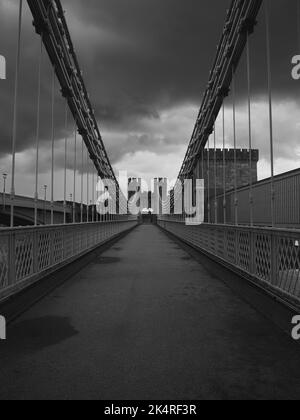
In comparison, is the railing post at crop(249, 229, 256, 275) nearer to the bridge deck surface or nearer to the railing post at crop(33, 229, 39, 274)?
the bridge deck surface

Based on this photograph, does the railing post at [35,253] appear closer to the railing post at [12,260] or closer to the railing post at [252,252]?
the railing post at [12,260]

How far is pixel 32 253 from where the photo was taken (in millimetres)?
7422

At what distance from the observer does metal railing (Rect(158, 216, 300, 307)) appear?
5348 mm

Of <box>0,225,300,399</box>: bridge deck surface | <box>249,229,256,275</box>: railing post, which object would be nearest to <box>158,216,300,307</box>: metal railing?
<box>249,229,256,275</box>: railing post

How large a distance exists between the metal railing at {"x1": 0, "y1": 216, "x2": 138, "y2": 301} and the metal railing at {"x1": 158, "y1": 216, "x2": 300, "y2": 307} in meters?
3.85

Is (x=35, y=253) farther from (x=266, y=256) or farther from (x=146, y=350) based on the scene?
(x=146, y=350)

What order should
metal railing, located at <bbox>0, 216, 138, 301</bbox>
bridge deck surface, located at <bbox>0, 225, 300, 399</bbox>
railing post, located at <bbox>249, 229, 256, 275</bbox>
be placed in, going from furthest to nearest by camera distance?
railing post, located at <bbox>249, 229, 256, 275</bbox>
metal railing, located at <bbox>0, 216, 138, 301</bbox>
bridge deck surface, located at <bbox>0, 225, 300, 399</bbox>

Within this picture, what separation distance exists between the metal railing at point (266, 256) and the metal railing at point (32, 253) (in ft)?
12.6

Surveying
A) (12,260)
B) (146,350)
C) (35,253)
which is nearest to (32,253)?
(35,253)

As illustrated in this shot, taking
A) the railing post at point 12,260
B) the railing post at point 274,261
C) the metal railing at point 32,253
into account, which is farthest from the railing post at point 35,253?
the railing post at point 274,261

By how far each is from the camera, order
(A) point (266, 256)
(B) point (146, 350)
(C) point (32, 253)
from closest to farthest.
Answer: (B) point (146, 350) → (A) point (266, 256) → (C) point (32, 253)

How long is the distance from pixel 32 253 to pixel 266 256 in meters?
4.03

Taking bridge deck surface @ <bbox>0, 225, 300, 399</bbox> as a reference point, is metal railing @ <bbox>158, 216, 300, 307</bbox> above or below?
above
